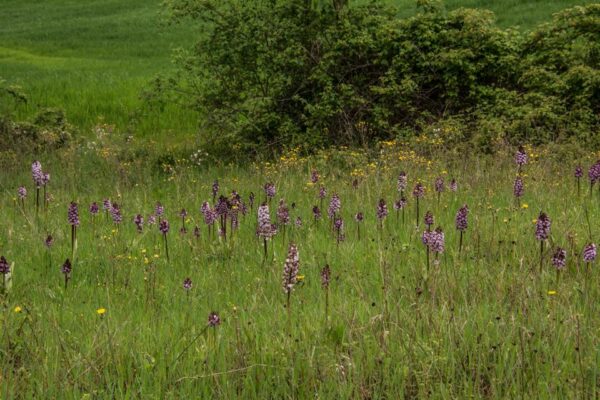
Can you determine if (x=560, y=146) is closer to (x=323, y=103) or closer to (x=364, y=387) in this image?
(x=323, y=103)

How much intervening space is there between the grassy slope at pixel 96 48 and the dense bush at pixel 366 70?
1527 mm

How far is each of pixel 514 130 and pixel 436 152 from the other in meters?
1.39

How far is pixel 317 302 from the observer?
14.0 ft

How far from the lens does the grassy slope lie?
769 inches

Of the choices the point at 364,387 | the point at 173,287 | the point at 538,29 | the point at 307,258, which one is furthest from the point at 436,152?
the point at 364,387

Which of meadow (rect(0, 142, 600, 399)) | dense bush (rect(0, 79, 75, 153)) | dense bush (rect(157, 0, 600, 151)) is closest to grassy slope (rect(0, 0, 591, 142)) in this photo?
dense bush (rect(157, 0, 600, 151))

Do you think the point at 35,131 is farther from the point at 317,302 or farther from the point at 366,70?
the point at 317,302

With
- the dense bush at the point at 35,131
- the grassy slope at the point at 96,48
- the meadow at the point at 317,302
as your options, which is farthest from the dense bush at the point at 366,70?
the meadow at the point at 317,302

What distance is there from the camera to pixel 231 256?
5.55 metres

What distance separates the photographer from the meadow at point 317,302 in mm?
3146

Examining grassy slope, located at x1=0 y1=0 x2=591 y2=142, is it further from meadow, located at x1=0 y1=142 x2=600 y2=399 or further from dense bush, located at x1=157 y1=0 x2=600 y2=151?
meadow, located at x1=0 y1=142 x2=600 y2=399

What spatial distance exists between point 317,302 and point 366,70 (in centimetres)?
822

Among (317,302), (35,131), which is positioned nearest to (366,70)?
(35,131)

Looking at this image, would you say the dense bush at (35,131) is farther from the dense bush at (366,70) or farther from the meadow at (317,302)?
the meadow at (317,302)
